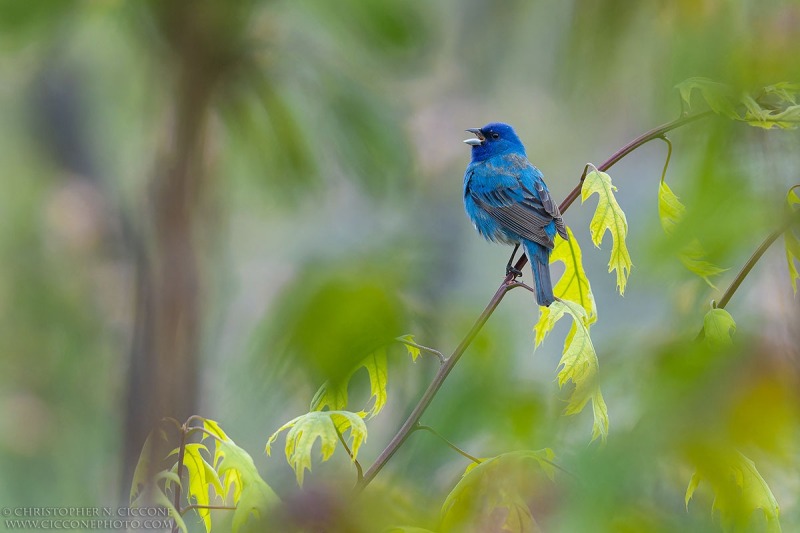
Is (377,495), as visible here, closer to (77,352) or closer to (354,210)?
(77,352)

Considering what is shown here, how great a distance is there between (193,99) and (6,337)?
228cm

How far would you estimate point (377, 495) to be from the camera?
0.88m

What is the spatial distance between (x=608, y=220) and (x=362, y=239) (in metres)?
0.36

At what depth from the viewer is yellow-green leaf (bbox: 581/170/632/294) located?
46.8 inches

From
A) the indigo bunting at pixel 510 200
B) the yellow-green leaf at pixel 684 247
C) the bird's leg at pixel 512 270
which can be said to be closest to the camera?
the yellow-green leaf at pixel 684 247

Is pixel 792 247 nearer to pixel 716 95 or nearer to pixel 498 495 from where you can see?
pixel 716 95

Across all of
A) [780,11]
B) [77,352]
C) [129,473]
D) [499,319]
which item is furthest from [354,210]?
[780,11]

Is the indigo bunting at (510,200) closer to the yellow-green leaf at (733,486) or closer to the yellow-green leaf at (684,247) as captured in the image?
the yellow-green leaf at (684,247)

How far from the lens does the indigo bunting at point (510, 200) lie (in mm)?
2432

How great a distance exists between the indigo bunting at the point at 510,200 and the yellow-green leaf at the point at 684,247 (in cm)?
102

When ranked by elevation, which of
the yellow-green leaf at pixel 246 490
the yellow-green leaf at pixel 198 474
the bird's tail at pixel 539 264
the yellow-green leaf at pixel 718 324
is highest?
the yellow-green leaf at pixel 718 324

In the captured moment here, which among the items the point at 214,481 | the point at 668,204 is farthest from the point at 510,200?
the point at 214,481

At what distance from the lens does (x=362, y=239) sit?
1.07m

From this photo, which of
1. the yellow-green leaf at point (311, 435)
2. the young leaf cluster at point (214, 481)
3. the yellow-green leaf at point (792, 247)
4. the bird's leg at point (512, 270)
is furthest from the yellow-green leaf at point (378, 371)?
the bird's leg at point (512, 270)
